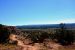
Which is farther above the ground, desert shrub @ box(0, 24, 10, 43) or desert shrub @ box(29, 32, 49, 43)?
desert shrub @ box(0, 24, 10, 43)

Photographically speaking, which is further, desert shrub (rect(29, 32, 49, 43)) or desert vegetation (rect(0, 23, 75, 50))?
desert shrub (rect(29, 32, 49, 43))

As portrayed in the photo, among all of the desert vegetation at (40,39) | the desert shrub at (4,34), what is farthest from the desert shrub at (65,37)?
the desert shrub at (4,34)

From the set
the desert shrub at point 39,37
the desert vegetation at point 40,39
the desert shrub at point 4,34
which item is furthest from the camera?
the desert shrub at point 39,37

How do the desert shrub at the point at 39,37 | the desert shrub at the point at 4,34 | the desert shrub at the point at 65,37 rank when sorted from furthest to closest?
the desert shrub at the point at 39,37, the desert shrub at the point at 65,37, the desert shrub at the point at 4,34

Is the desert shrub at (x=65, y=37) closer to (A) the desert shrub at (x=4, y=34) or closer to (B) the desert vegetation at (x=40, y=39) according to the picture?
(B) the desert vegetation at (x=40, y=39)

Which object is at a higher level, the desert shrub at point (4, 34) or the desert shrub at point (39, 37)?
the desert shrub at point (4, 34)

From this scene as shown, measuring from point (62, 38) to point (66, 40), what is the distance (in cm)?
82

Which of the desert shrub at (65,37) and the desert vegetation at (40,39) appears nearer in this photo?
the desert vegetation at (40,39)

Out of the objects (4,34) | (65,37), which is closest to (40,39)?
(65,37)

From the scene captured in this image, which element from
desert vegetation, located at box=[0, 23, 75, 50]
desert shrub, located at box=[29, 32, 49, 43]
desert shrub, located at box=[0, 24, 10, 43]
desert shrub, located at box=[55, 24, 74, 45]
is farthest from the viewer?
desert shrub, located at box=[29, 32, 49, 43]

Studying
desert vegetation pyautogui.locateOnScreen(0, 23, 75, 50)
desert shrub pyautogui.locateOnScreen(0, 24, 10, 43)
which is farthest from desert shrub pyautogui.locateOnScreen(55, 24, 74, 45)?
desert shrub pyautogui.locateOnScreen(0, 24, 10, 43)

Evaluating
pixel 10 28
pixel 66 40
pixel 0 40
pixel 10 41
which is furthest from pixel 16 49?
pixel 66 40

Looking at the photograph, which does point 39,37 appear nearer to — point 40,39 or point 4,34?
point 40,39

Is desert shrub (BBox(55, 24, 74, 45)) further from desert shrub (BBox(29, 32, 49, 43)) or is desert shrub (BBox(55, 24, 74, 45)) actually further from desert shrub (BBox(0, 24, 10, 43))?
desert shrub (BBox(0, 24, 10, 43))
